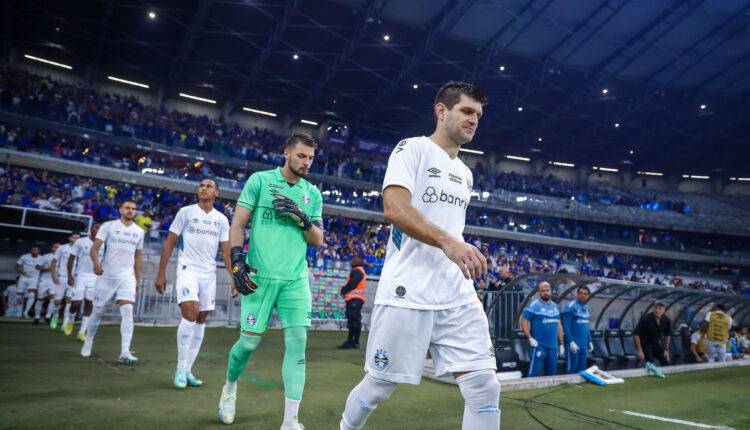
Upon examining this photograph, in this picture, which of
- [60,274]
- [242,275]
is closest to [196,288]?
[242,275]

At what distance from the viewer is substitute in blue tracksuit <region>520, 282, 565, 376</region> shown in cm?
898

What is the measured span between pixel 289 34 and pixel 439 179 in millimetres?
28961

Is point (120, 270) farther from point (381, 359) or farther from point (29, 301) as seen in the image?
point (29, 301)

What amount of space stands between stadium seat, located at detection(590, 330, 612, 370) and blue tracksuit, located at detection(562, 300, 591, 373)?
1486mm

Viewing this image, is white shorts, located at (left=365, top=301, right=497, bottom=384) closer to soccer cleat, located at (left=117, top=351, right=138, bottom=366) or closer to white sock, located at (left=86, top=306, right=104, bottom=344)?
soccer cleat, located at (left=117, top=351, right=138, bottom=366)

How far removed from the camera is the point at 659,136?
43375 millimetres

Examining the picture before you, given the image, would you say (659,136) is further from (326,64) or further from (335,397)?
(335,397)

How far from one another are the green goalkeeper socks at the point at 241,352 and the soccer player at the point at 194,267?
5.70 ft

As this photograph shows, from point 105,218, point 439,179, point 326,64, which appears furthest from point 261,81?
point 439,179

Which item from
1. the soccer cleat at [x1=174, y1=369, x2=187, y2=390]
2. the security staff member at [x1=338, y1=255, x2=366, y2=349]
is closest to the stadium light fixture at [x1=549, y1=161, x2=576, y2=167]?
the security staff member at [x1=338, y1=255, x2=366, y2=349]

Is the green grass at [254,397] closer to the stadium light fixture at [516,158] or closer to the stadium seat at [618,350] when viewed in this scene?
the stadium seat at [618,350]

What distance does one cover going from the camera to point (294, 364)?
401cm

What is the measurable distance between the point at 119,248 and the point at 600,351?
10.5 meters

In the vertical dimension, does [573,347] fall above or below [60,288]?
above
